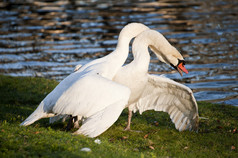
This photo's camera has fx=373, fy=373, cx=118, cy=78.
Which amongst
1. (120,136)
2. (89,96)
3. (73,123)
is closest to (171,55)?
(120,136)

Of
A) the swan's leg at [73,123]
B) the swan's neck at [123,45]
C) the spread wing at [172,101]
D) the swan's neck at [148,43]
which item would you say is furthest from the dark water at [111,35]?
the swan's leg at [73,123]

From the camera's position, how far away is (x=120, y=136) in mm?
8141

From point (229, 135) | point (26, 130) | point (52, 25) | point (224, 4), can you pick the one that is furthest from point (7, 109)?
point (224, 4)

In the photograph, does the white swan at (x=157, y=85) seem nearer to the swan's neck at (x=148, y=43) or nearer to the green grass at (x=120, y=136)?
the swan's neck at (x=148, y=43)

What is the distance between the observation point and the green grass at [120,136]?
596cm

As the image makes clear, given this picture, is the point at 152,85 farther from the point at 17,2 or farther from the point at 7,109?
the point at 17,2

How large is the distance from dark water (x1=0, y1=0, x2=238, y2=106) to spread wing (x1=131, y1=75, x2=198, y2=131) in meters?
3.84

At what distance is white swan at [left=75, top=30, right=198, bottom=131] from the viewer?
7.86 m

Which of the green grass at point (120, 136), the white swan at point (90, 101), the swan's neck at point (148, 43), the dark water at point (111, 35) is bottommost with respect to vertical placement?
the dark water at point (111, 35)

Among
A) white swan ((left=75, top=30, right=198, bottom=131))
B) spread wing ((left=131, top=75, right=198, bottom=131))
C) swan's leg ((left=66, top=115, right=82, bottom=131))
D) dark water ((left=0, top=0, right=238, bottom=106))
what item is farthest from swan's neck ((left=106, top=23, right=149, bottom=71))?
dark water ((left=0, top=0, right=238, bottom=106))

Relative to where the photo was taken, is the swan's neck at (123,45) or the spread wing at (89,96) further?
the swan's neck at (123,45)

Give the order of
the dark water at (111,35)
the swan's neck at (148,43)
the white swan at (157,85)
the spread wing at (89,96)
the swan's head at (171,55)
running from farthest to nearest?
the dark water at (111,35) → the swan's head at (171,55) → the swan's neck at (148,43) → the white swan at (157,85) → the spread wing at (89,96)

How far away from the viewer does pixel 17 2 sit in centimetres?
3478

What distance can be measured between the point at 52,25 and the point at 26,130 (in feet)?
63.2
